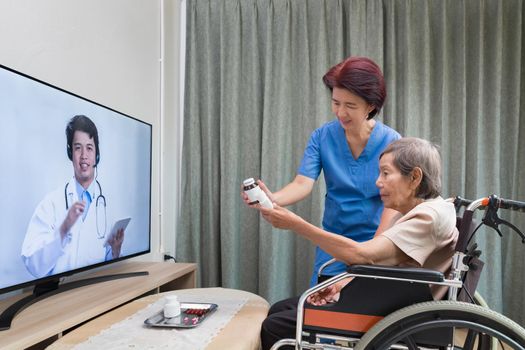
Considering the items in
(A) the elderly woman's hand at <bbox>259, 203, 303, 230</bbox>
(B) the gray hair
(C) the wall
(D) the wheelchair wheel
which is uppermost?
(C) the wall

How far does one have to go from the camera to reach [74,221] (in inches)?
60.0

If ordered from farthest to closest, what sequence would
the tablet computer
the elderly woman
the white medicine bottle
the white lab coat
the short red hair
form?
1. the tablet computer
2. the short red hair
3. the white lab coat
4. the white medicine bottle
5. the elderly woman

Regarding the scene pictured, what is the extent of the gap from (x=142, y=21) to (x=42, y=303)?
1.79m

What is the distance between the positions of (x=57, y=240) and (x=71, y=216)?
114 millimetres

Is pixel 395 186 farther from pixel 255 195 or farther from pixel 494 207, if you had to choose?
pixel 255 195

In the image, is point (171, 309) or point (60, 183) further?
point (60, 183)

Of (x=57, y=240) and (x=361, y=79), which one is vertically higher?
(x=361, y=79)

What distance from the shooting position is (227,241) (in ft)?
8.51

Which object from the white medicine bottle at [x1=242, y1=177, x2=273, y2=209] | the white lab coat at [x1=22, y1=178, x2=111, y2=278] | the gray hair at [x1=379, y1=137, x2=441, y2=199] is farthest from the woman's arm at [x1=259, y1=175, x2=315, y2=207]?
the white lab coat at [x1=22, y1=178, x2=111, y2=278]

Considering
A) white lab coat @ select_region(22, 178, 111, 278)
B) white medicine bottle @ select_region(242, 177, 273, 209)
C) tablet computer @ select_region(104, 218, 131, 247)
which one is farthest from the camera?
tablet computer @ select_region(104, 218, 131, 247)

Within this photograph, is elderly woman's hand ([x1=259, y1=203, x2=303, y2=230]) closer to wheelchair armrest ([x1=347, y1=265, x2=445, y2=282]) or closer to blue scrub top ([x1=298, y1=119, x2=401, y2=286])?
wheelchair armrest ([x1=347, y1=265, x2=445, y2=282])

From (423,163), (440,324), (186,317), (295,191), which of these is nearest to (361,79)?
(423,163)

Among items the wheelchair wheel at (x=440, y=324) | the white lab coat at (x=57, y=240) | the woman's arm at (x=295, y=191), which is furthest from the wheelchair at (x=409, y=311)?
the white lab coat at (x=57, y=240)

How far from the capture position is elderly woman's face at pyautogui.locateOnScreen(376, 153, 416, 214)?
119 centimetres
